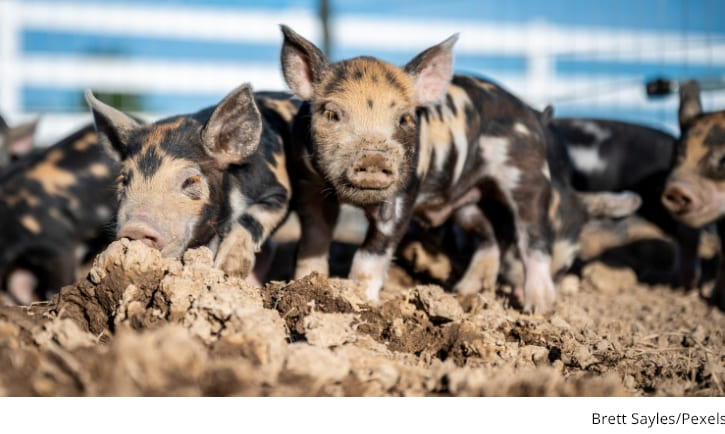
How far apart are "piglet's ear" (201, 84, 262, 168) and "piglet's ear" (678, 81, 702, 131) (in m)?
3.65

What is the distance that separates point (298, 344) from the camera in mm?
2498

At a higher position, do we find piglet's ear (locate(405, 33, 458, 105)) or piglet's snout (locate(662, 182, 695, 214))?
piglet's ear (locate(405, 33, 458, 105))

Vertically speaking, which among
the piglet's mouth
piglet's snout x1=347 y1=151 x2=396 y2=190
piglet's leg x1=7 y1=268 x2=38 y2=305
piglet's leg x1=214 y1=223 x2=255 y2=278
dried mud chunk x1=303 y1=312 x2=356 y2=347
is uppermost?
piglet's snout x1=347 y1=151 x2=396 y2=190

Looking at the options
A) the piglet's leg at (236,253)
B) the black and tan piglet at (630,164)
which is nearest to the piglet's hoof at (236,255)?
the piglet's leg at (236,253)

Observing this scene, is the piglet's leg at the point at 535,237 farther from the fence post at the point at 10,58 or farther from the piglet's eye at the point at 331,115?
the fence post at the point at 10,58

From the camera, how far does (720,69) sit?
28.2 feet

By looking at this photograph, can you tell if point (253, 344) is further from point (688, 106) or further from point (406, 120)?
point (688, 106)

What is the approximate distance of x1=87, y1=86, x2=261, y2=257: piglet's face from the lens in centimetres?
338

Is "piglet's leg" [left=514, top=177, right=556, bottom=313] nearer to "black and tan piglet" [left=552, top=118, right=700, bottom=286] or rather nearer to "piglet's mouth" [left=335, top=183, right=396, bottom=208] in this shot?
"piglet's mouth" [left=335, top=183, right=396, bottom=208]

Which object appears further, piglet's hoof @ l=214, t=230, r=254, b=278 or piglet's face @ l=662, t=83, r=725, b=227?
piglet's face @ l=662, t=83, r=725, b=227

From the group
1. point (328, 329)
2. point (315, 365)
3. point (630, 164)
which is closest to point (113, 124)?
point (328, 329)
